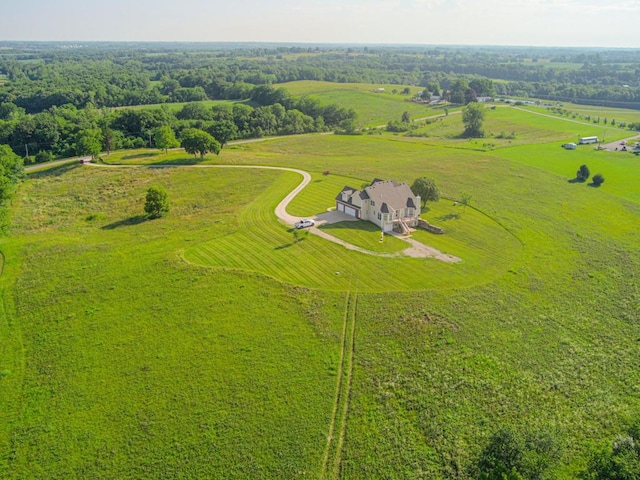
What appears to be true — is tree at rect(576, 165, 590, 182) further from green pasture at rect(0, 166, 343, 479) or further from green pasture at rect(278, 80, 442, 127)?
green pasture at rect(278, 80, 442, 127)

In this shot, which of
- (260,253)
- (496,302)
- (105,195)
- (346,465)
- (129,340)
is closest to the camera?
(346,465)

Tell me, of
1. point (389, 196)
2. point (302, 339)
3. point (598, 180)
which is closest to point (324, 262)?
point (302, 339)

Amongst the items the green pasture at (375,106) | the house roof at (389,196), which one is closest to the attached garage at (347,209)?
the house roof at (389,196)

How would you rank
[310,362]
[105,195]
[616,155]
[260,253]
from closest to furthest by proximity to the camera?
[310,362] → [260,253] → [105,195] → [616,155]

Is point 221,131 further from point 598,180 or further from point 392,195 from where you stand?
point 598,180

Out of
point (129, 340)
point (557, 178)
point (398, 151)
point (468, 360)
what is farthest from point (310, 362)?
point (398, 151)

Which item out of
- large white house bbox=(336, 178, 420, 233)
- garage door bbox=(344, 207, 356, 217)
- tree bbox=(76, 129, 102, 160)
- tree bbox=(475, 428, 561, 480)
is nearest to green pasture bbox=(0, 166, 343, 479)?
tree bbox=(475, 428, 561, 480)

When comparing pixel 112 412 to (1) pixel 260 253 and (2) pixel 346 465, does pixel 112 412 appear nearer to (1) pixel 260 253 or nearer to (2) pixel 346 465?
(2) pixel 346 465
